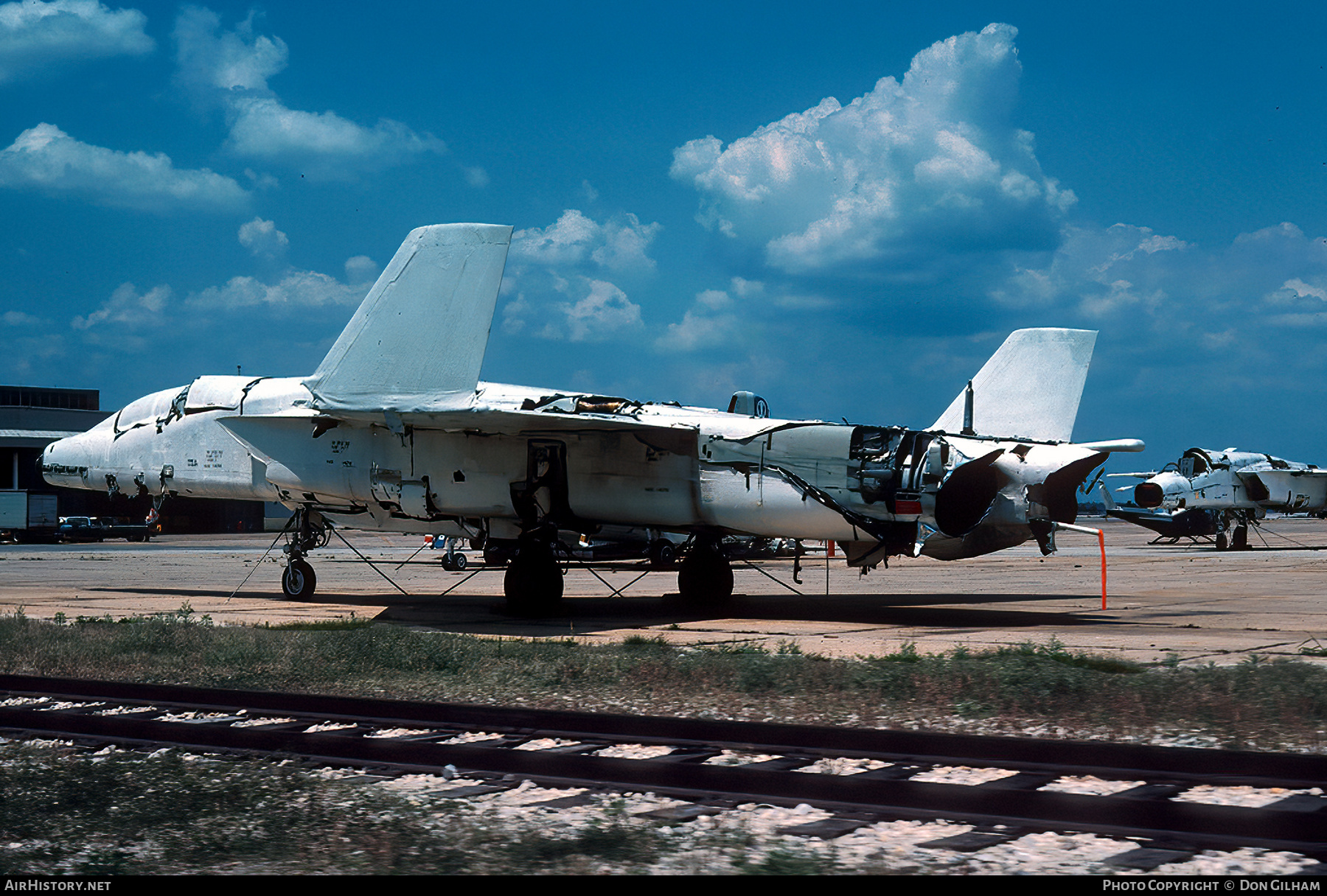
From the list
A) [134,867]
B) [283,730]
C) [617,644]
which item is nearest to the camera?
[134,867]

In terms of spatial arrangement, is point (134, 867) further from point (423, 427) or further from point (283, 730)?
point (423, 427)

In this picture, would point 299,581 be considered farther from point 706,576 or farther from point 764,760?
point 764,760

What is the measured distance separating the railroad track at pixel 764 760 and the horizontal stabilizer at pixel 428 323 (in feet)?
22.5

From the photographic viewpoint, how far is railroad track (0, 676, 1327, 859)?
520 centimetres

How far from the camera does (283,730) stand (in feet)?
24.9

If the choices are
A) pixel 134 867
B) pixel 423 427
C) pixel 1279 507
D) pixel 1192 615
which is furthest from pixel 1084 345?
pixel 1279 507

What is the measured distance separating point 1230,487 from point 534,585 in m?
38.3

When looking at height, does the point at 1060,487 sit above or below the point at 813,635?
above

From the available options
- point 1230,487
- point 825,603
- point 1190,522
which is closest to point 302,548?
point 825,603

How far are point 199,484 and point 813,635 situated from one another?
10686 millimetres

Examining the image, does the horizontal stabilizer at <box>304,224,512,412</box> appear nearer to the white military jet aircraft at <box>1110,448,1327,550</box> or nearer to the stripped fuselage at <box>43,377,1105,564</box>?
the stripped fuselage at <box>43,377,1105,564</box>

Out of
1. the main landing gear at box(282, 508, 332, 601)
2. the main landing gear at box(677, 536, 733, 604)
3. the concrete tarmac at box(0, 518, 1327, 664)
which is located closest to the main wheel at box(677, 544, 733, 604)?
the main landing gear at box(677, 536, 733, 604)

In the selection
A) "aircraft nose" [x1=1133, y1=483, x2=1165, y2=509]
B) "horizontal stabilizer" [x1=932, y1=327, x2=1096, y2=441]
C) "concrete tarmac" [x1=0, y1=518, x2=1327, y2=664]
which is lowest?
"concrete tarmac" [x1=0, y1=518, x2=1327, y2=664]

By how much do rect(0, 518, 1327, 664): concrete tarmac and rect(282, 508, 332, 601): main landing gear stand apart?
1.02ft
